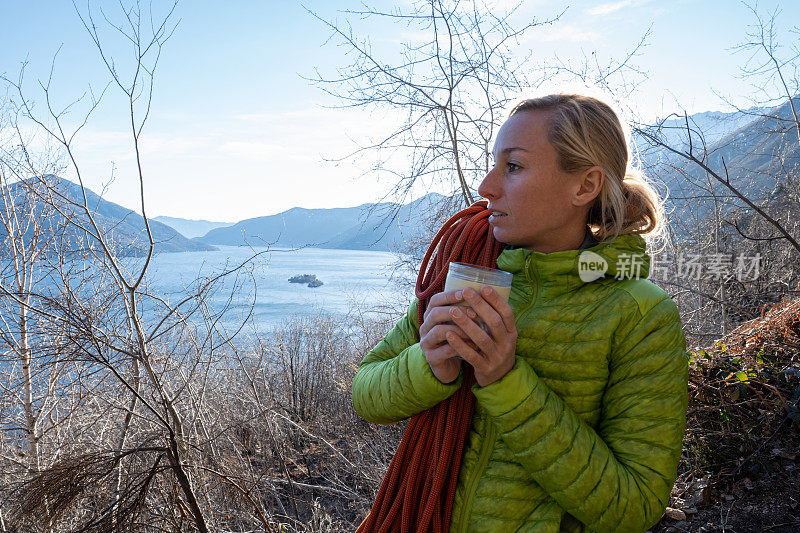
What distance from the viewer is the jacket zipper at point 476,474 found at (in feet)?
3.83

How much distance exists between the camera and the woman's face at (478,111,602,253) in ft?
3.92

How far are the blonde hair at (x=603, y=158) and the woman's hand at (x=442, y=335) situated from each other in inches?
18.2

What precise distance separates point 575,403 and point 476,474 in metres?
0.29

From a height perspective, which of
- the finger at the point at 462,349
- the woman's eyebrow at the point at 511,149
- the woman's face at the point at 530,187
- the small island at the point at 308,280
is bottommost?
the small island at the point at 308,280

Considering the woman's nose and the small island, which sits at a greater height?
the woman's nose

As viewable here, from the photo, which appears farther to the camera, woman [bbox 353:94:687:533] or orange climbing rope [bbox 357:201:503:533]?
orange climbing rope [bbox 357:201:503:533]

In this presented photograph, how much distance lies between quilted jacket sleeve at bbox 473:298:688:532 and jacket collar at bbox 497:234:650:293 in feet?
0.40

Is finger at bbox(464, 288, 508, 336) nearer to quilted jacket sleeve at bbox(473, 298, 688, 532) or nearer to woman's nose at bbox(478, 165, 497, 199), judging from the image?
quilted jacket sleeve at bbox(473, 298, 688, 532)

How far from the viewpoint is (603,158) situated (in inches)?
49.4

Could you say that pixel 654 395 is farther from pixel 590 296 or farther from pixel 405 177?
pixel 405 177

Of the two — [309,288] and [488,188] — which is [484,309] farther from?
[309,288]

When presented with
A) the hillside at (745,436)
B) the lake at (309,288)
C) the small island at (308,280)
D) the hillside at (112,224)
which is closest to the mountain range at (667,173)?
the hillside at (112,224)

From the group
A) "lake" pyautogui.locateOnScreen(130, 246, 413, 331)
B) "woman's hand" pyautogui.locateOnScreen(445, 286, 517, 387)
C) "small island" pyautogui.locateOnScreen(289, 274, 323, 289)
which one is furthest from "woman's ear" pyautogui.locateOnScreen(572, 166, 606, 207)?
"small island" pyautogui.locateOnScreen(289, 274, 323, 289)

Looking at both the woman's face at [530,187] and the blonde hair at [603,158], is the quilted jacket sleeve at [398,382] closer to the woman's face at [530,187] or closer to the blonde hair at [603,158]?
the woman's face at [530,187]
